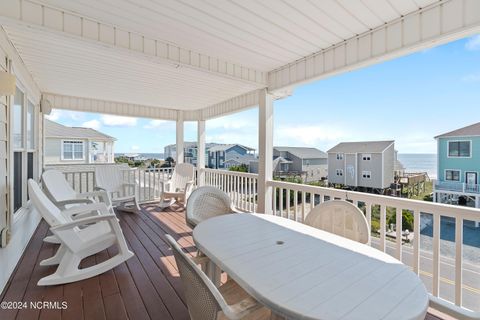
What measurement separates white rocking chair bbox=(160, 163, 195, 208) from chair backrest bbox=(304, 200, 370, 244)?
3.79 m

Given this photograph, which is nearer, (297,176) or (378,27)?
(378,27)

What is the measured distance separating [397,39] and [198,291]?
3.01m

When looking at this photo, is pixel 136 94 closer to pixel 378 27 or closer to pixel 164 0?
pixel 164 0

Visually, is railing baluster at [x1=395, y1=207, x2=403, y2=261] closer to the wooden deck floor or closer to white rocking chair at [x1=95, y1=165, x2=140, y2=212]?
the wooden deck floor

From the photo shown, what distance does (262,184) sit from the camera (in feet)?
13.7

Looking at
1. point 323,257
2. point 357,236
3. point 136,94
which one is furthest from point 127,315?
point 136,94

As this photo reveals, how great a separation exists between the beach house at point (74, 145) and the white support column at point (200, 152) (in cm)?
577

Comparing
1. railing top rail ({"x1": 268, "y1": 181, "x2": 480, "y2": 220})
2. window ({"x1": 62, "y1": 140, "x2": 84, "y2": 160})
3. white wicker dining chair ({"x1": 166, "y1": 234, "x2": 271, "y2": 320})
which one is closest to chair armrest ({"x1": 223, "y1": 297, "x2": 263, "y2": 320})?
white wicker dining chair ({"x1": 166, "y1": 234, "x2": 271, "y2": 320})

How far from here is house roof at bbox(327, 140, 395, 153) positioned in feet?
13.0

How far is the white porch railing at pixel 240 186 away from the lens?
4.94 m

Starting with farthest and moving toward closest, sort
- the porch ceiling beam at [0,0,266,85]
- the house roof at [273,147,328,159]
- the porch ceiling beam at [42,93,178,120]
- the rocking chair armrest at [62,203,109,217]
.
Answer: the porch ceiling beam at [42,93,178,120], the house roof at [273,147,328,159], the rocking chair armrest at [62,203,109,217], the porch ceiling beam at [0,0,266,85]

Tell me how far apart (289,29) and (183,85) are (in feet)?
8.55

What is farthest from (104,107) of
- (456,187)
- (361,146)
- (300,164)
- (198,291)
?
(456,187)

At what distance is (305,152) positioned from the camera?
5434 millimetres
